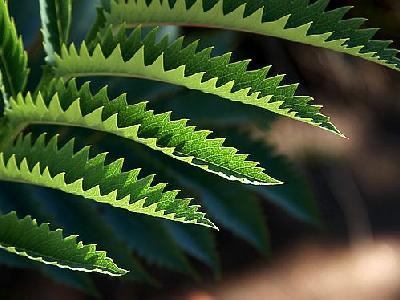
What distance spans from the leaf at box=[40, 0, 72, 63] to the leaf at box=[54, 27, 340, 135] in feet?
0.13

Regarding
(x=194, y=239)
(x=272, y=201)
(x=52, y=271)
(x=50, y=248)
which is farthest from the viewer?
(x=272, y=201)

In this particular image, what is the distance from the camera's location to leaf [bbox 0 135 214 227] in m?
0.38

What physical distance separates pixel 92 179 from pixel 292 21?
0.48 ft

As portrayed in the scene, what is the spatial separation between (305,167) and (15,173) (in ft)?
3.19

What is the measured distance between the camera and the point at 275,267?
4.05ft

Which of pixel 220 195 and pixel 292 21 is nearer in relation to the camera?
pixel 292 21

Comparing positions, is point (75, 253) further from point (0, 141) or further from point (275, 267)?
point (275, 267)

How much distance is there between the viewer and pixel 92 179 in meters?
0.40

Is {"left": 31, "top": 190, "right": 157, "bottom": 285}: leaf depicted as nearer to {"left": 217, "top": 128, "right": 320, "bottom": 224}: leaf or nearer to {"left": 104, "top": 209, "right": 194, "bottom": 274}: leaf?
{"left": 104, "top": 209, "right": 194, "bottom": 274}: leaf

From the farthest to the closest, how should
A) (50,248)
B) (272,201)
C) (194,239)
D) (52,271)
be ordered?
(272,201) → (194,239) → (52,271) → (50,248)

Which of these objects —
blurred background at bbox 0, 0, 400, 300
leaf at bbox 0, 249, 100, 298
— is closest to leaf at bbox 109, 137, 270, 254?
blurred background at bbox 0, 0, 400, 300

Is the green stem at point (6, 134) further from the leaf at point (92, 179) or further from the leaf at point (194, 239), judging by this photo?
the leaf at point (194, 239)

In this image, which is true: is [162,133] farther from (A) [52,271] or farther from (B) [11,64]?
(A) [52,271]

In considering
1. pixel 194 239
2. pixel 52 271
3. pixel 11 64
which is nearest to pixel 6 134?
pixel 11 64
